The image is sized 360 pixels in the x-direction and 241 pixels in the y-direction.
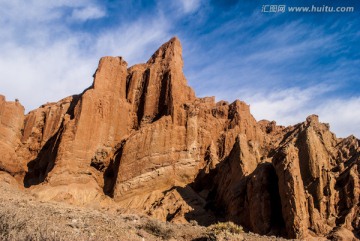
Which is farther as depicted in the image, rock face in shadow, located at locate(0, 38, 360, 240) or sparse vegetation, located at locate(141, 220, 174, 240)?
rock face in shadow, located at locate(0, 38, 360, 240)

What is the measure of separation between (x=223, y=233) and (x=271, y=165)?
16078 millimetres

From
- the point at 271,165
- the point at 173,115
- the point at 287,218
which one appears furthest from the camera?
the point at 173,115

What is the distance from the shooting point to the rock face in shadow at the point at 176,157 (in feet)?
110

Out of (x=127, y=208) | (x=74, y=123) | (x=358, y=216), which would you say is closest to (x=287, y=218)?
(x=358, y=216)

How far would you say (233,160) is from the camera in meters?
46.0

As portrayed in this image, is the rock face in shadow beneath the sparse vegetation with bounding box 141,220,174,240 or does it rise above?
above

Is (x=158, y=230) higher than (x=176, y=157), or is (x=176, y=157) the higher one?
(x=176, y=157)

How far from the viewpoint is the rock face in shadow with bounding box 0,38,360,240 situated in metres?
33.5

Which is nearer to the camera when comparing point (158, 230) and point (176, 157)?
point (158, 230)

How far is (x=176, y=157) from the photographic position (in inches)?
2135

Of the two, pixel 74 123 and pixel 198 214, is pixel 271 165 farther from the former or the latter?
pixel 74 123

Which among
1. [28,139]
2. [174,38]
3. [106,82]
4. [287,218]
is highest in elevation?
[174,38]

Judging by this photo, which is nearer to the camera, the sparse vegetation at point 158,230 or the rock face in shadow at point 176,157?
the sparse vegetation at point 158,230

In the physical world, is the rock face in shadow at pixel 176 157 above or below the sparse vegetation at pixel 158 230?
above
